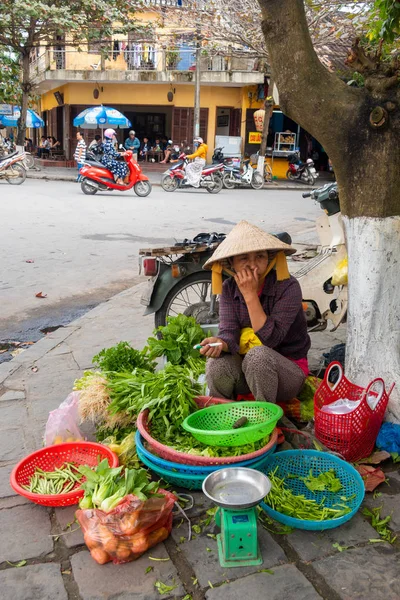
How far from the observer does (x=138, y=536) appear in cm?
230

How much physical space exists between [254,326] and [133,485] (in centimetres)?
114

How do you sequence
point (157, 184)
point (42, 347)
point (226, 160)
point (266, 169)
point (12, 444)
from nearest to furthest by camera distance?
point (12, 444)
point (42, 347)
point (157, 184)
point (226, 160)
point (266, 169)

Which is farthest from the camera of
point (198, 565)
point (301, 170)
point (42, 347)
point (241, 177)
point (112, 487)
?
point (301, 170)

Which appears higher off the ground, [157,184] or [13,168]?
[13,168]

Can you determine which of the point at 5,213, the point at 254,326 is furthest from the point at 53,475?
the point at 5,213

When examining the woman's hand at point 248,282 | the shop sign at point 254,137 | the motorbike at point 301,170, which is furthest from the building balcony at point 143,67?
the woman's hand at point 248,282

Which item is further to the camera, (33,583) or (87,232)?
(87,232)

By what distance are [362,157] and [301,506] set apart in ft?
6.18

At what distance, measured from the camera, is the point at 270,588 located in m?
2.16

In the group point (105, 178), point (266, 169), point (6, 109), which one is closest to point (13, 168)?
point (105, 178)

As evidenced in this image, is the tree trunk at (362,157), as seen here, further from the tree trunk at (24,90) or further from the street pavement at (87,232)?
the tree trunk at (24,90)

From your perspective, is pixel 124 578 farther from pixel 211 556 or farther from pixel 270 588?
pixel 270 588

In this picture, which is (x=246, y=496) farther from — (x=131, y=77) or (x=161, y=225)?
(x=131, y=77)

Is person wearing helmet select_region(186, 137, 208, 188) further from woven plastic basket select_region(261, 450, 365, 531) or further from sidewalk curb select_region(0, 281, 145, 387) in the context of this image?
woven plastic basket select_region(261, 450, 365, 531)
